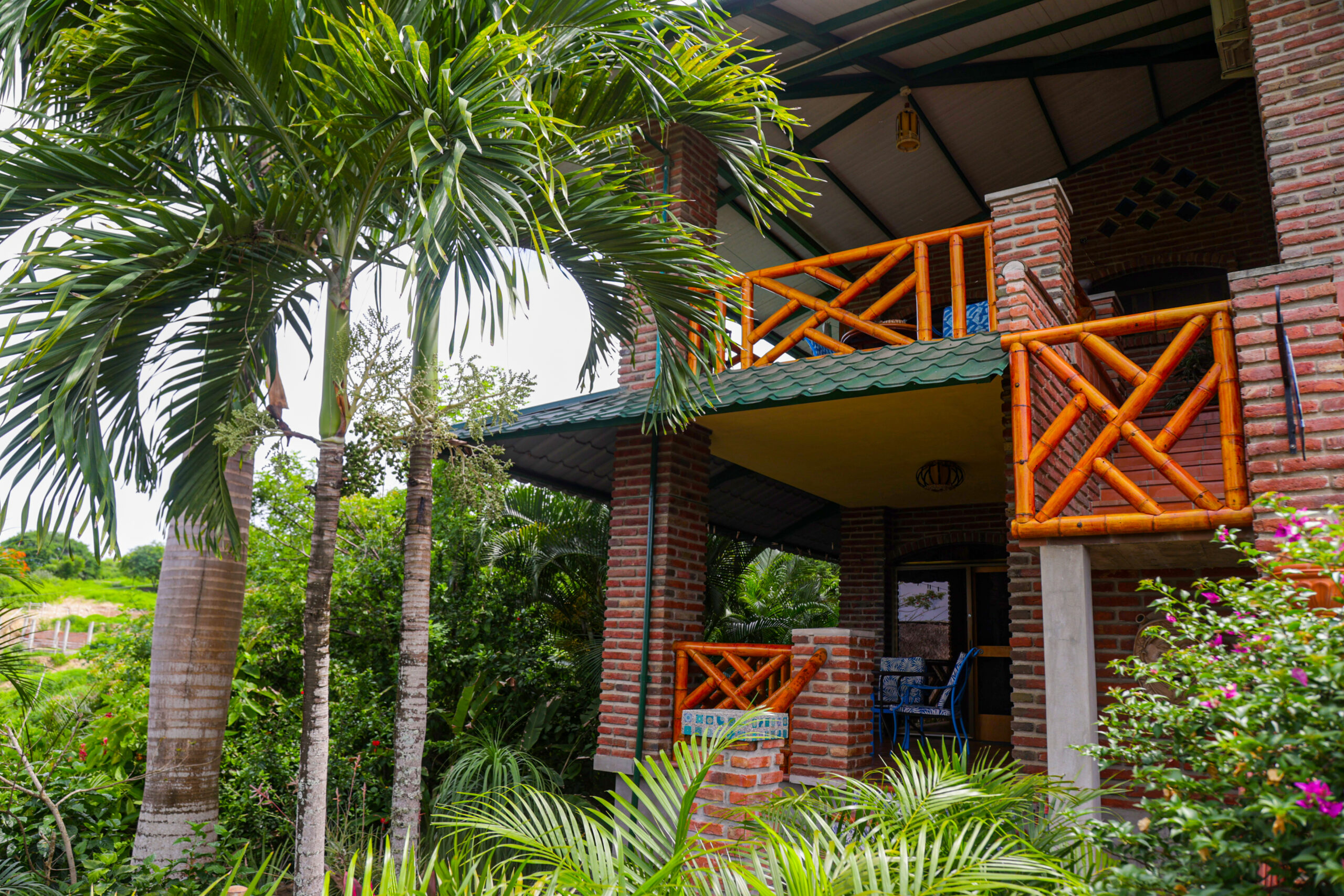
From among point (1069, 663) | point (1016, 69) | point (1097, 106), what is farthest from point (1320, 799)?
point (1097, 106)

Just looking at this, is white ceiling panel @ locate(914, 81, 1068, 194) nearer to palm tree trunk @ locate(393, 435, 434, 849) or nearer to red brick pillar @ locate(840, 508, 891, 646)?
red brick pillar @ locate(840, 508, 891, 646)

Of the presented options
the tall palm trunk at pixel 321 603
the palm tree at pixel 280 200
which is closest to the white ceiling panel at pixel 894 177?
the palm tree at pixel 280 200

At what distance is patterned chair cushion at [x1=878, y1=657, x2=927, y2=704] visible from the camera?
8273 millimetres

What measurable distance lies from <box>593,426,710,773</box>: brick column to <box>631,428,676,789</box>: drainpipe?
0.08ft

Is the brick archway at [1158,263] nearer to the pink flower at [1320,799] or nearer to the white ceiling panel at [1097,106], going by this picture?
the white ceiling panel at [1097,106]

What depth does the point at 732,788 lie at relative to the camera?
15.6 feet

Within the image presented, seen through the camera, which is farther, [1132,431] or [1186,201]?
[1186,201]

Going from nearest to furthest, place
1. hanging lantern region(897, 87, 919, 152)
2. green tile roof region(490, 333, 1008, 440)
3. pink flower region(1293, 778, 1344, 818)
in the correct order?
pink flower region(1293, 778, 1344, 818), green tile roof region(490, 333, 1008, 440), hanging lantern region(897, 87, 919, 152)

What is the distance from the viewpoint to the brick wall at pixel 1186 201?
8.52 m

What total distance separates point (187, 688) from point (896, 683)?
235 inches

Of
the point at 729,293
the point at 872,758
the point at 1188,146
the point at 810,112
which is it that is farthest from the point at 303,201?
the point at 1188,146

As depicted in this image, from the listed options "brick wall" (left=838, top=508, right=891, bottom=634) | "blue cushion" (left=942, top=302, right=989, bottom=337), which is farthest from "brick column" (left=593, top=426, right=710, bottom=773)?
"brick wall" (left=838, top=508, right=891, bottom=634)

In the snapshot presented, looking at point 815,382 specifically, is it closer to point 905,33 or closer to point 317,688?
point 905,33

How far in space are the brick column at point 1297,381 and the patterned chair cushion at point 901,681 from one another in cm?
481
